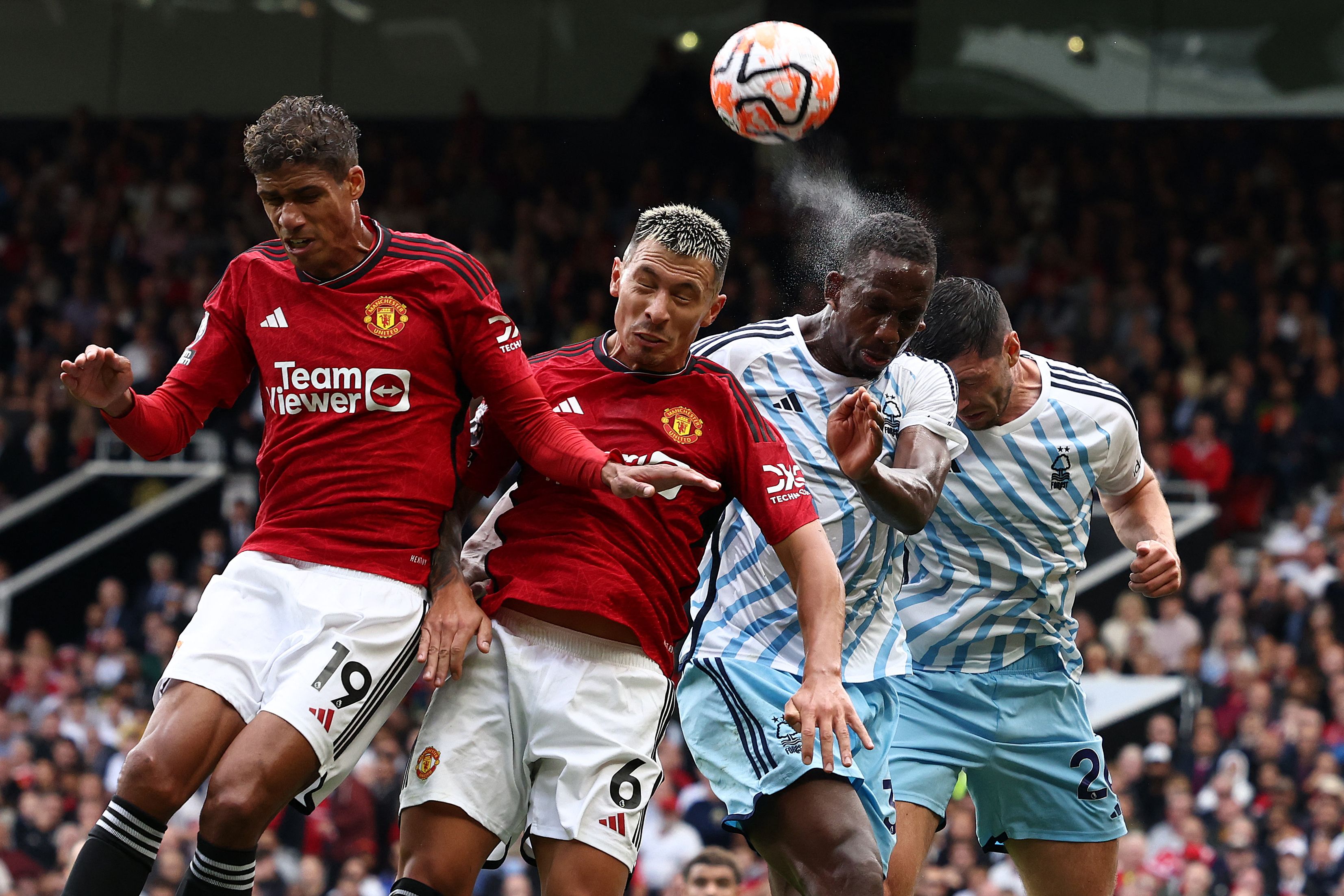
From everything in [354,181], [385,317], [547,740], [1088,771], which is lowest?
[1088,771]

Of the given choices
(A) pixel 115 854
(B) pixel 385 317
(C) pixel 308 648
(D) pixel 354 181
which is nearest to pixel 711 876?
(C) pixel 308 648

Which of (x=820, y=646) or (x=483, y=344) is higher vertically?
(x=483, y=344)

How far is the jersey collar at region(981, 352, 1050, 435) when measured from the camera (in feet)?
18.7

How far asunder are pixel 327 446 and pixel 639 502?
3.09 feet

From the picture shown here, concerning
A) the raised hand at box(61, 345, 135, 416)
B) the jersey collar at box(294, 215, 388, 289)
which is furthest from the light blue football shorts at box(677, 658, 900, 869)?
the raised hand at box(61, 345, 135, 416)

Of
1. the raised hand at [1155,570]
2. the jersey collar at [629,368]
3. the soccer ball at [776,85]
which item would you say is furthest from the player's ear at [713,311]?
the raised hand at [1155,570]

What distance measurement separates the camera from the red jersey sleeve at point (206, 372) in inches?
185

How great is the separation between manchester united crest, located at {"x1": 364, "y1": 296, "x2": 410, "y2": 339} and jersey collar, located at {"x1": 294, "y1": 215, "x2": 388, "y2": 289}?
0.32 ft

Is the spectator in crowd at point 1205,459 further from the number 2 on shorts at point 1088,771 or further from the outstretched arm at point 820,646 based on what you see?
the outstretched arm at point 820,646

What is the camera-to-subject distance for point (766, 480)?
4730mm

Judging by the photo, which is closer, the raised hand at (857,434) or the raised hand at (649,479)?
the raised hand at (649,479)

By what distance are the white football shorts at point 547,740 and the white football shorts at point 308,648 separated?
0.21m

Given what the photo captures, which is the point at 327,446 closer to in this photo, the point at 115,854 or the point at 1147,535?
the point at 115,854

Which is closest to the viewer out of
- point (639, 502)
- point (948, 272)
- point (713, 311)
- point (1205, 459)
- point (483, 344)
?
point (483, 344)
